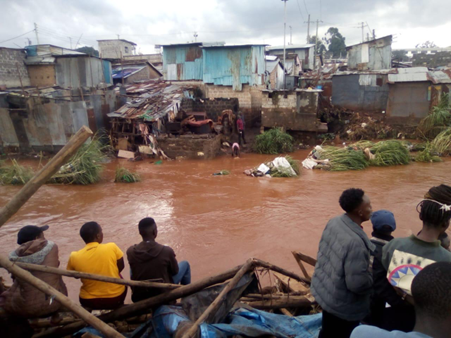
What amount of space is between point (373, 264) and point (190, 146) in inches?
484

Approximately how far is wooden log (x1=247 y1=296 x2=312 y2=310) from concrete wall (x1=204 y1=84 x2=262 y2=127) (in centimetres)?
1613

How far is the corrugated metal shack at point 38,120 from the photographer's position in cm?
1483

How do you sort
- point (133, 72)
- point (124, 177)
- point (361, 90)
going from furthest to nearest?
point (133, 72)
point (361, 90)
point (124, 177)

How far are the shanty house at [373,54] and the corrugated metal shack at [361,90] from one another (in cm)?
625

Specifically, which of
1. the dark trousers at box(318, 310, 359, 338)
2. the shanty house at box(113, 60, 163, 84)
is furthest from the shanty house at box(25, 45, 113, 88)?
the dark trousers at box(318, 310, 359, 338)

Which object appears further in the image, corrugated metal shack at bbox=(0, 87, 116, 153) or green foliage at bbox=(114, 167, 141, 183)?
Answer: corrugated metal shack at bbox=(0, 87, 116, 153)

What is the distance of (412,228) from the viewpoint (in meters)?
6.79

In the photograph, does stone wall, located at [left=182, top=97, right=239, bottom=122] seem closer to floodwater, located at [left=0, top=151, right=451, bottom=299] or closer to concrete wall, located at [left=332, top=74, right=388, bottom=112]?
concrete wall, located at [left=332, top=74, right=388, bottom=112]

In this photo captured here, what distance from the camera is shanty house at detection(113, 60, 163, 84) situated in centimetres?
2348

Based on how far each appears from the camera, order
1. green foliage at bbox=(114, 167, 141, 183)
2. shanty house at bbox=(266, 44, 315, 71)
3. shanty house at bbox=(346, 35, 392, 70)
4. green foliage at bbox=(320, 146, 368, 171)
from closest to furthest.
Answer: green foliage at bbox=(114, 167, 141, 183) → green foliage at bbox=(320, 146, 368, 171) → shanty house at bbox=(346, 35, 392, 70) → shanty house at bbox=(266, 44, 315, 71)

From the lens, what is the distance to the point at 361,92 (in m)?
17.5

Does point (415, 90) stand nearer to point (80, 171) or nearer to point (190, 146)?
point (190, 146)

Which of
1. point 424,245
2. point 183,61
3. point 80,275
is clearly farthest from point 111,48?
point 424,245

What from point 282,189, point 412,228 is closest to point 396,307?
point 412,228
